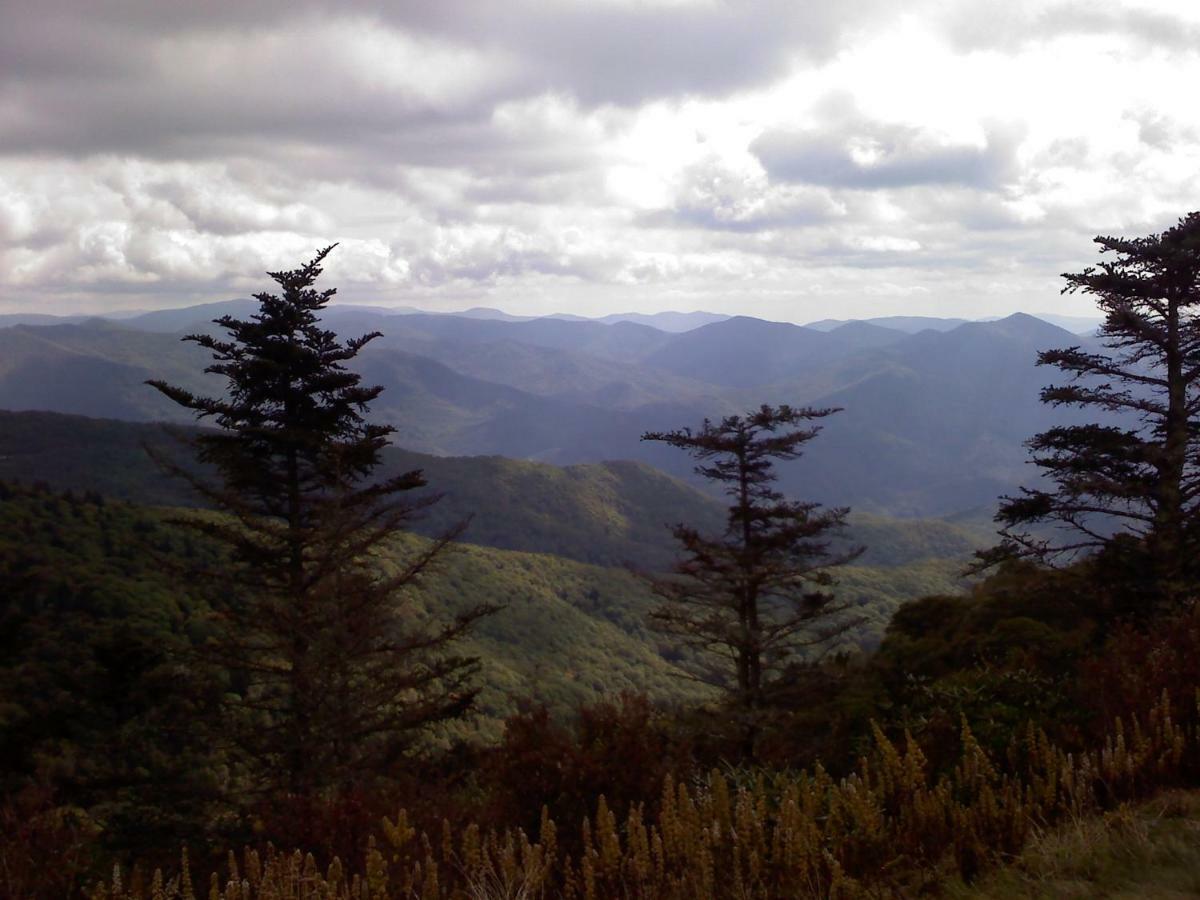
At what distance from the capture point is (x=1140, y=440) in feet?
48.3

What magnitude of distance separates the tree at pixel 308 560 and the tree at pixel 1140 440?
11.8 m

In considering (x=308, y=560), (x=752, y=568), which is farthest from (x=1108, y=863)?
(x=752, y=568)

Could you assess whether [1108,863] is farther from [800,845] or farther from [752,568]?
[752,568]

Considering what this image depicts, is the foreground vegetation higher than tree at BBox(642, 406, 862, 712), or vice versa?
the foreground vegetation

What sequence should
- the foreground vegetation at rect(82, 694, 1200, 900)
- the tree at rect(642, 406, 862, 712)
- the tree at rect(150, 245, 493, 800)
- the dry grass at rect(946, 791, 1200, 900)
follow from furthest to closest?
the tree at rect(642, 406, 862, 712), the tree at rect(150, 245, 493, 800), the foreground vegetation at rect(82, 694, 1200, 900), the dry grass at rect(946, 791, 1200, 900)

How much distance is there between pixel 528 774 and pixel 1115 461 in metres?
13.9

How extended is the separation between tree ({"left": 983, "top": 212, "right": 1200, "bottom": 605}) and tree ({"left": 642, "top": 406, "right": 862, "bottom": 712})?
13.1 feet

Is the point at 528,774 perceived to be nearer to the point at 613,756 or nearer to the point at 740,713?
the point at 613,756

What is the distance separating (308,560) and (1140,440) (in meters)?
16.3

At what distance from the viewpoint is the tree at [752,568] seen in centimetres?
1694

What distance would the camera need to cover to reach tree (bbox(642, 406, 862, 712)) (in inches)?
667

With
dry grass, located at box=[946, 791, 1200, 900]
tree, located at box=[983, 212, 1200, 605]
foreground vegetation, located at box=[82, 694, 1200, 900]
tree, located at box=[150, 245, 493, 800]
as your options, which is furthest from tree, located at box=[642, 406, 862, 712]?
dry grass, located at box=[946, 791, 1200, 900]

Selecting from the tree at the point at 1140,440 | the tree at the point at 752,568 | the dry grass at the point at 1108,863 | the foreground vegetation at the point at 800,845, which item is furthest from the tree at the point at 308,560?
the tree at the point at 1140,440

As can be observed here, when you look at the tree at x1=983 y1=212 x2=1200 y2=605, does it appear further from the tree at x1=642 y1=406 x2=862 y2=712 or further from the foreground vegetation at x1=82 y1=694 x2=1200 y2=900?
the foreground vegetation at x1=82 y1=694 x2=1200 y2=900
